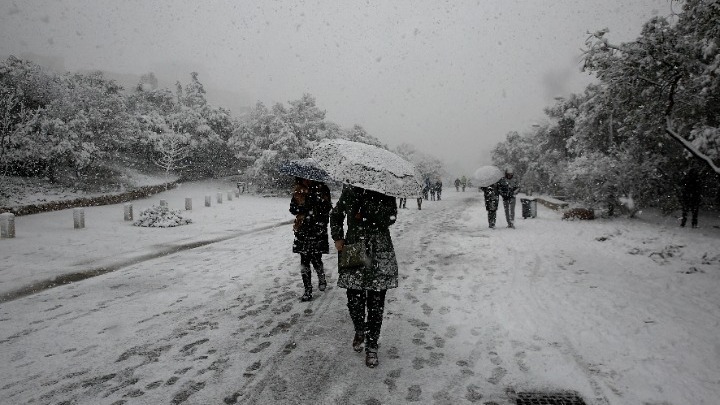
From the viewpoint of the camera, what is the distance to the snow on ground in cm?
339

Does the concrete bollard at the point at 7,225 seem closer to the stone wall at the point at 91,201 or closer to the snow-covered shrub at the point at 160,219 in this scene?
the snow-covered shrub at the point at 160,219

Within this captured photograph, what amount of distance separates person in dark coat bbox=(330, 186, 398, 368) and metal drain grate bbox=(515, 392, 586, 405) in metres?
1.35

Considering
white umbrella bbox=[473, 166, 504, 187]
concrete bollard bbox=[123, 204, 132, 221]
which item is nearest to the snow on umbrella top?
white umbrella bbox=[473, 166, 504, 187]

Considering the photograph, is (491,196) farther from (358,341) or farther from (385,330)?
(358,341)

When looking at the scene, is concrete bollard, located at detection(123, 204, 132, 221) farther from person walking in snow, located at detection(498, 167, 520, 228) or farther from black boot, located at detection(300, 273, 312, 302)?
person walking in snow, located at detection(498, 167, 520, 228)

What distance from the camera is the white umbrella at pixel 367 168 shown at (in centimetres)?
330

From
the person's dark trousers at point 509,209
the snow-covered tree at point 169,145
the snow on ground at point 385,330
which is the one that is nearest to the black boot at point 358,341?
the snow on ground at point 385,330

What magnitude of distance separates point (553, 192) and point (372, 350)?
33777 millimetres

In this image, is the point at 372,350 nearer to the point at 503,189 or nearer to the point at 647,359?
the point at 647,359

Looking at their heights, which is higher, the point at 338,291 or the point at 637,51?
the point at 637,51

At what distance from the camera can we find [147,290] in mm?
6398

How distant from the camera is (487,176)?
38.9 ft

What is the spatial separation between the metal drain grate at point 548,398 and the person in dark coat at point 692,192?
12252mm

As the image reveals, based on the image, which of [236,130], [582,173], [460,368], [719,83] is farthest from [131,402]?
[236,130]
